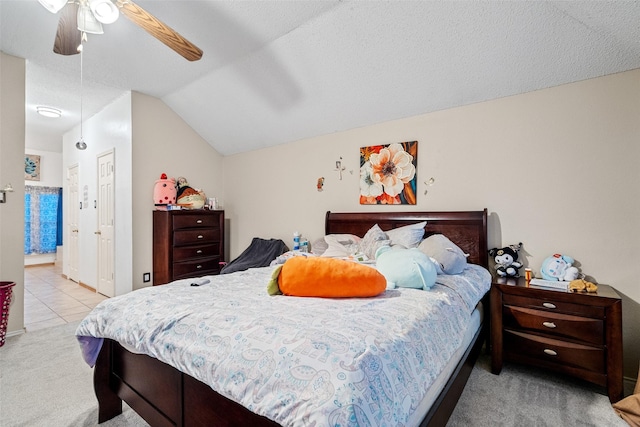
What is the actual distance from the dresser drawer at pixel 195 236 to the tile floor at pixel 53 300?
1.31 meters

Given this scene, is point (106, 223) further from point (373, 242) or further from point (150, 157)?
point (373, 242)

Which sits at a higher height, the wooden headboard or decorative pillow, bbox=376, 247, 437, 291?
the wooden headboard

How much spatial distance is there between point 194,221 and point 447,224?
308 cm

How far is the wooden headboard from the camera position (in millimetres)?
2557

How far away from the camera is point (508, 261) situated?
95.1 inches

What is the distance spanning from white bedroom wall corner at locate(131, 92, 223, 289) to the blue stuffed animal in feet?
13.9

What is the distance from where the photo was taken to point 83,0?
1.78 meters

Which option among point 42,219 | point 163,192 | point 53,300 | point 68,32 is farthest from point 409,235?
point 42,219

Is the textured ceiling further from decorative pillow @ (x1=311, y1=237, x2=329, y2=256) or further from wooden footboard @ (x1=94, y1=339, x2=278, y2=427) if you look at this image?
wooden footboard @ (x1=94, y1=339, x2=278, y2=427)

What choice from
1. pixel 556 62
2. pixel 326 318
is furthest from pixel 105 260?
pixel 556 62

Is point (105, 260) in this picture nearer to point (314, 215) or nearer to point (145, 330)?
point (314, 215)

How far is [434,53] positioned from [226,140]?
10.2 ft

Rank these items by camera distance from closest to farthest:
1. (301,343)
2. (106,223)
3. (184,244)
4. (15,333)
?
(301,343) < (15,333) < (184,244) < (106,223)

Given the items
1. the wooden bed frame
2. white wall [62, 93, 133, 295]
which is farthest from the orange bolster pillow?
white wall [62, 93, 133, 295]
